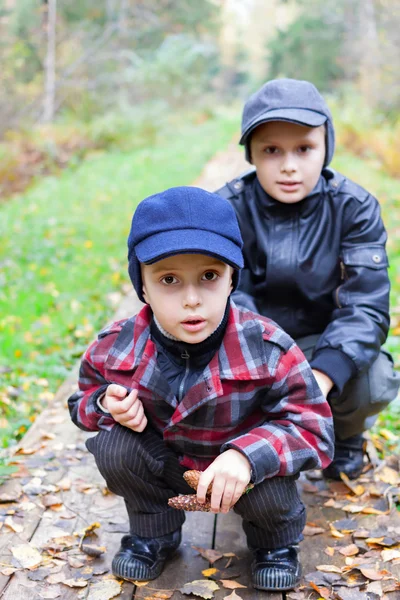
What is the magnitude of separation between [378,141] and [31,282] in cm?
926

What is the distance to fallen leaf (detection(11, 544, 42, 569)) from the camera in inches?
98.7

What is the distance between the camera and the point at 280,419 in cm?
229

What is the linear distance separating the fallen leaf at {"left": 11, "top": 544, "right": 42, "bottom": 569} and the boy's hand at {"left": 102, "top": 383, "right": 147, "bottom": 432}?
61 centimetres

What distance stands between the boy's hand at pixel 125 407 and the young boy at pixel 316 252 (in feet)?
2.34

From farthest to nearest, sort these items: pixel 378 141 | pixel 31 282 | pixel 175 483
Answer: pixel 378 141, pixel 31 282, pixel 175 483

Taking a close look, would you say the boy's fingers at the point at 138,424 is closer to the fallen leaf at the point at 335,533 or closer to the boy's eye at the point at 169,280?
the boy's eye at the point at 169,280

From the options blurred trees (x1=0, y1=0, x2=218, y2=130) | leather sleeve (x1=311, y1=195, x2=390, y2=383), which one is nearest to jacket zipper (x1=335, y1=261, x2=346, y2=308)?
leather sleeve (x1=311, y1=195, x2=390, y2=383)

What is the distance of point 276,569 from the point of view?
237 cm

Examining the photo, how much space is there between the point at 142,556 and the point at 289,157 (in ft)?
5.14

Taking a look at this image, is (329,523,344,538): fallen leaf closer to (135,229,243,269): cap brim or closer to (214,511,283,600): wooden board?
(214,511,283,600): wooden board

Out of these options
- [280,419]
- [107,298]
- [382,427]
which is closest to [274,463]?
[280,419]

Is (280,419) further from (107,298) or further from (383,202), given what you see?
(383,202)

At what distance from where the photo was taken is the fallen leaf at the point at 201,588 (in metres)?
2.32

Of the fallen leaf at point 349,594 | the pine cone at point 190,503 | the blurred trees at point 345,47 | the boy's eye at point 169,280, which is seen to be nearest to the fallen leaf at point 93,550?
the pine cone at point 190,503
